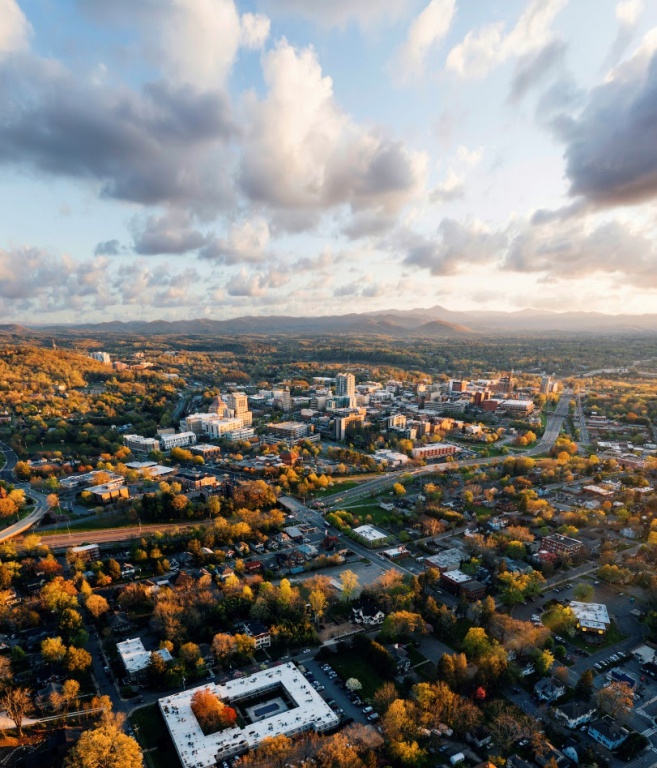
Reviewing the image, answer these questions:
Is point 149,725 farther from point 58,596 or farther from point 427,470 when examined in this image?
point 427,470

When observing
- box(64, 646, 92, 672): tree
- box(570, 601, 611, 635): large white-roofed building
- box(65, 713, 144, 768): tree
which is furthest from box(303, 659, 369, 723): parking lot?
box(570, 601, 611, 635): large white-roofed building

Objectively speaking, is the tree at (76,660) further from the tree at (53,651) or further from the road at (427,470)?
the road at (427,470)

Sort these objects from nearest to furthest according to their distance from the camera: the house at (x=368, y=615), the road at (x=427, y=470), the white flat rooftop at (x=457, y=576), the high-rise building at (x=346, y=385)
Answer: the house at (x=368, y=615)
the white flat rooftop at (x=457, y=576)
the road at (x=427, y=470)
the high-rise building at (x=346, y=385)

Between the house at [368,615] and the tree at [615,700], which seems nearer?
the tree at [615,700]

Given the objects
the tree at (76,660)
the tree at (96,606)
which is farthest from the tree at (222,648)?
the tree at (96,606)

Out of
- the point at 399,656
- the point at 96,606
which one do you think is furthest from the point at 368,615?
the point at 96,606

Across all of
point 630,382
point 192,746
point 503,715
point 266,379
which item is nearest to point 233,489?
point 192,746

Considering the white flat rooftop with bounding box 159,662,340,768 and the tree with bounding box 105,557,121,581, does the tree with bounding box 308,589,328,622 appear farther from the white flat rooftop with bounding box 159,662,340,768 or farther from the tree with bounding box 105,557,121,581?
the tree with bounding box 105,557,121,581
